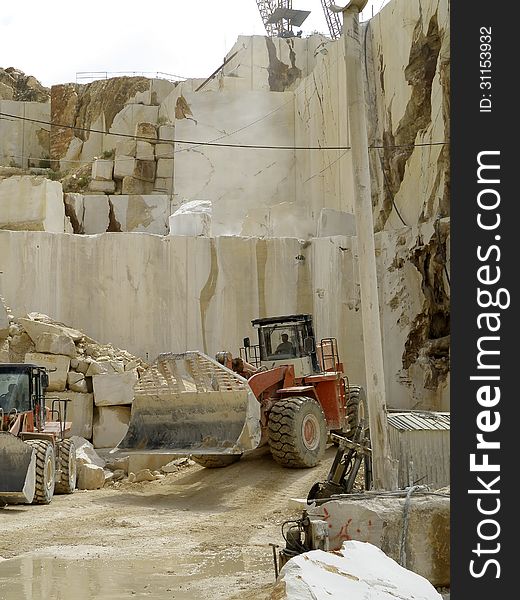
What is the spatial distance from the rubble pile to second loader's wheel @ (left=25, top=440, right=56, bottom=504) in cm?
472

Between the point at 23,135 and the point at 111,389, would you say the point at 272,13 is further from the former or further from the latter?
the point at 111,389

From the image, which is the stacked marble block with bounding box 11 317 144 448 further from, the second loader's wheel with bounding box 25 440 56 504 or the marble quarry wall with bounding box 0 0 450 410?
the second loader's wheel with bounding box 25 440 56 504

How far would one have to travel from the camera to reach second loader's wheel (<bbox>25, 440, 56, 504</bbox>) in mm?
11086

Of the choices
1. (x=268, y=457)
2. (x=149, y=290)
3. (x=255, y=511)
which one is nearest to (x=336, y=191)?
(x=149, y=290)

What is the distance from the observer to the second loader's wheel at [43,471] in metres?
11.1

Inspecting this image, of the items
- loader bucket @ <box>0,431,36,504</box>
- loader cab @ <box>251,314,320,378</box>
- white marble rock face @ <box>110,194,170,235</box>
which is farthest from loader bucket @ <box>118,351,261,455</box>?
white marble rock face @ <box>110,194,170,235</box>

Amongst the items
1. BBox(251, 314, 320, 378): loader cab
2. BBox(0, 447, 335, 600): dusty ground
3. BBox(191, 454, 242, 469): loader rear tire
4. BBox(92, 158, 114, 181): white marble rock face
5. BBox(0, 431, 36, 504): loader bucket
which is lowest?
BBox(0, 447, 335, 600): dusty ground

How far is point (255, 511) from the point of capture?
1053cm

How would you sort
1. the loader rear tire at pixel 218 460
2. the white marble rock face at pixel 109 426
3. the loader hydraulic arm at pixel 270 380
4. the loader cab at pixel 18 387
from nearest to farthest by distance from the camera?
the loader cab at pixel 18 387 → the loader hydraulic arm at pixel 270 380 → the loader rear tire at pixel 218 460 → the white marble rock face at pixel 109 426

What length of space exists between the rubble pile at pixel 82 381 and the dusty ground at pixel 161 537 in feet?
10.5

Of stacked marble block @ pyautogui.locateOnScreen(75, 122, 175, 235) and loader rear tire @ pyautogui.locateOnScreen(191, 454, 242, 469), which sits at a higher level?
stacked marble block @ pyautogui.locateOnScreen(75, 122, 175, 235)

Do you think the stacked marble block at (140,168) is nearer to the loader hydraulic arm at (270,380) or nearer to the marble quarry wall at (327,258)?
the marble quarry wall at (327,258)

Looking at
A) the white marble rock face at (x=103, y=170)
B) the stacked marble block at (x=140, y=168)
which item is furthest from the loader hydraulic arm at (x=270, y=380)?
the white marble rock face at (x=103, y=170)

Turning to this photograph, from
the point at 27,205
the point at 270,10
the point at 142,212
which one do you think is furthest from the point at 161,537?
the point at 270,10
